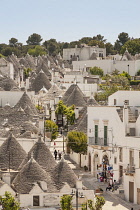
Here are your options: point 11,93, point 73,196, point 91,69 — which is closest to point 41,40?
point 91,69

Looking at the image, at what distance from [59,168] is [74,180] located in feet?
4.30

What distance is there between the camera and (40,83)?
9138 centimetres

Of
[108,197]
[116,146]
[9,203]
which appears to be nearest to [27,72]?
[116,146]

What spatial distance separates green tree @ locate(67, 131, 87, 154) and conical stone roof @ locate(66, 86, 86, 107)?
1853 cm

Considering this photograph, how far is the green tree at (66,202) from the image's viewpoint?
113ft

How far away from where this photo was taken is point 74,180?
38000 mm

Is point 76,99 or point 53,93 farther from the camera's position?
point 53,93

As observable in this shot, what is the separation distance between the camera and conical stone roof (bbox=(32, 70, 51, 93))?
90562mm

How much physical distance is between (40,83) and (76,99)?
59.7ft

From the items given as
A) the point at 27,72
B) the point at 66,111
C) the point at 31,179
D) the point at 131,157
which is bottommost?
the point at 31,179

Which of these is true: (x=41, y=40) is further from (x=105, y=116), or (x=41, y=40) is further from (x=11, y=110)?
(x=105, y=116)

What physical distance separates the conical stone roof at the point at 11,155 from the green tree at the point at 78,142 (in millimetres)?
10857

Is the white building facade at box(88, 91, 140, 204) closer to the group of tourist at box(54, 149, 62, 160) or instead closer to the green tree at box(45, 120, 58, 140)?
the group of tourist at box(54, 149, 62, 160)

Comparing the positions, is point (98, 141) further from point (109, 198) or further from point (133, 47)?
point (133, 47)
